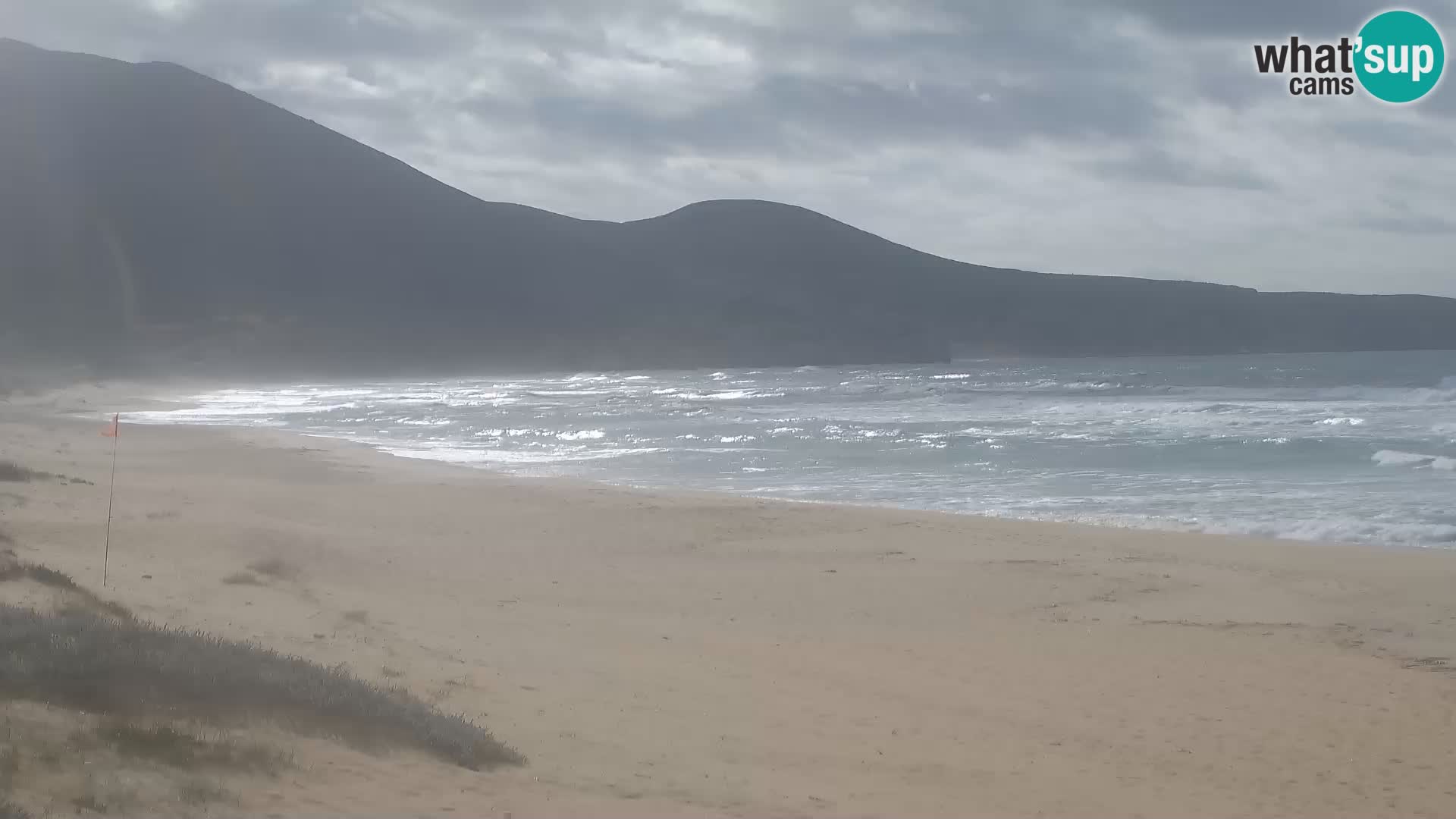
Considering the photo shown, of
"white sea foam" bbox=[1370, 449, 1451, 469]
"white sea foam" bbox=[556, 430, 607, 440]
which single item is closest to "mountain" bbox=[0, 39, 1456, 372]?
"white sea foam" bbox=[556, 430, 607, 440]

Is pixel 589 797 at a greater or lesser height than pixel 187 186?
lesser

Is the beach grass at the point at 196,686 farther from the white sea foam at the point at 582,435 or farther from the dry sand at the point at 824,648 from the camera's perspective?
the white sea foam at the point at 582,435

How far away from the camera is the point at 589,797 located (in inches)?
194

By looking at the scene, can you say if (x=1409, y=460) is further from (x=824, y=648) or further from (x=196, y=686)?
(x=196, y=686)

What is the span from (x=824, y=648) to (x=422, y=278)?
108 m

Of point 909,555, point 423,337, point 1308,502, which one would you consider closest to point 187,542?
point 909,555

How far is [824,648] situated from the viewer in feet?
27.3

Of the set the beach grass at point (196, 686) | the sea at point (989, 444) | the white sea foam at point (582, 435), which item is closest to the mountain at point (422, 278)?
the sea at point (989, 444)

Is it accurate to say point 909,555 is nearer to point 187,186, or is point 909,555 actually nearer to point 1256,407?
point 1256,407

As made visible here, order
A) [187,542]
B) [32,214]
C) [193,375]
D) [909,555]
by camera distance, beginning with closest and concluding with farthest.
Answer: [187,542] → [909,555] → [193,375] → [32,214]

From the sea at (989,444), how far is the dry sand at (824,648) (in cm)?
285

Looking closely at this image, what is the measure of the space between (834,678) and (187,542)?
6.04 meters

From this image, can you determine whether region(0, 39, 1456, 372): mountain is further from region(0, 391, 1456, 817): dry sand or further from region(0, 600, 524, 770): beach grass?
region(0, 600, 524, 770): beach grass

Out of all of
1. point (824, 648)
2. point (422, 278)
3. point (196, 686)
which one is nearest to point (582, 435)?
point (824, 648)
